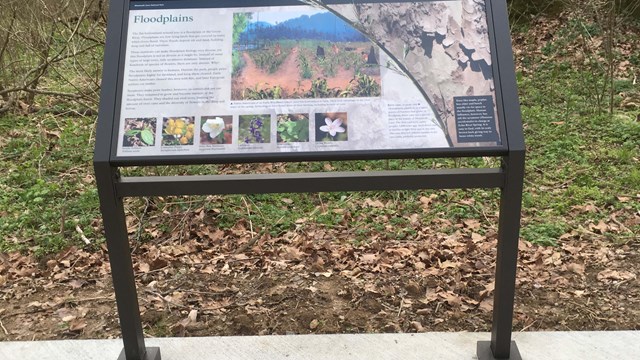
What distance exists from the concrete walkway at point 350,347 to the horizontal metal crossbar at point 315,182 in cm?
93

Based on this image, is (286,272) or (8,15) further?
(8,15)

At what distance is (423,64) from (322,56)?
428mm

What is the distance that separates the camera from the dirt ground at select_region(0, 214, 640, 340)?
12.2ft

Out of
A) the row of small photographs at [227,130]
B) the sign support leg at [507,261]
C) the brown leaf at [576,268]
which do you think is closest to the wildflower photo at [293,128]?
the row of small photographs at [227,130]

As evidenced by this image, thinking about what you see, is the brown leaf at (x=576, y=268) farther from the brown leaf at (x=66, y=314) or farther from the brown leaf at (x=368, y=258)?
the brown leaf at (x=66, y=314)

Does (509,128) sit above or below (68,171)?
above

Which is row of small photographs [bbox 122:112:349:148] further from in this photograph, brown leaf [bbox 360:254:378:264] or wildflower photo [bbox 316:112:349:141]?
brown leaf [bbox 360:254:378:264]

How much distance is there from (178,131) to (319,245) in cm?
206

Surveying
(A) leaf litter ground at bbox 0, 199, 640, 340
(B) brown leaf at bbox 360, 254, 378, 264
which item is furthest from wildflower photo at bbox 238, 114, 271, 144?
(B) brown leaf at bbox 360, 254, 378, 264

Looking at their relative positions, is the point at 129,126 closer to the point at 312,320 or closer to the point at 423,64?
the point at 423,64

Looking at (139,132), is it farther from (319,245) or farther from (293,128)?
(319,245)

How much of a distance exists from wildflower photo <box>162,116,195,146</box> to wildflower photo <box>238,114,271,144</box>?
20 cm

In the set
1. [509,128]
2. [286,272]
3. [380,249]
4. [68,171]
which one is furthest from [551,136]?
[68,171]

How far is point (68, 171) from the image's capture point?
19.7ft
